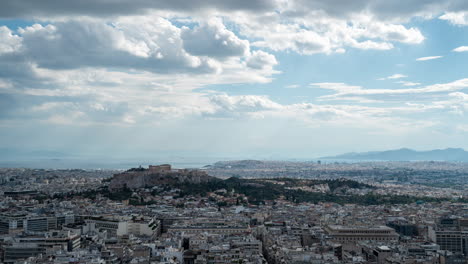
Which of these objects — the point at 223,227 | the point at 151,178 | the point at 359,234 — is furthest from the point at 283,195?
the point at 359,234

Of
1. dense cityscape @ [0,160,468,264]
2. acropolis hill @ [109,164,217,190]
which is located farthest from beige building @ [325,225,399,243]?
acropolis hill @ [109,164,217,190]

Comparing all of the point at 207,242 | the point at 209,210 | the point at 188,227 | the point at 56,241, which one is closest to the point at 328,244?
the point at 207,242

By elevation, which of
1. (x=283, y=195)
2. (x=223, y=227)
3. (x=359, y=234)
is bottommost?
(x=359, y=234)

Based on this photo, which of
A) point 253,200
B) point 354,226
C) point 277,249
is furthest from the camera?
point 253,200

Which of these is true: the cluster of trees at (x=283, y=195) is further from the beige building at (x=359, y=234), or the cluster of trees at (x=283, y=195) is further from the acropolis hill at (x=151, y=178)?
the beige building at (x=359, y=234)

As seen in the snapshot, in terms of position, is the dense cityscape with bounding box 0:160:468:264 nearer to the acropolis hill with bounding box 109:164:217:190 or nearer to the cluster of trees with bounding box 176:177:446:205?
the cluster of trees with bounding box 176:177:446:205

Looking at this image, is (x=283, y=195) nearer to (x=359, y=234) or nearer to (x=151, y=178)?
(x=151, y=178)

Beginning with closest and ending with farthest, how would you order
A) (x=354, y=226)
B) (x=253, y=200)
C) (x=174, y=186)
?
(x=354, y=226) < (x=253, y=200) < (x=174, y=186)

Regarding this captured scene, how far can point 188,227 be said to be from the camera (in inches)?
1719

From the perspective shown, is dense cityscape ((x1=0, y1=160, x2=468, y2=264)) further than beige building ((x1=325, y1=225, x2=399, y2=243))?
No

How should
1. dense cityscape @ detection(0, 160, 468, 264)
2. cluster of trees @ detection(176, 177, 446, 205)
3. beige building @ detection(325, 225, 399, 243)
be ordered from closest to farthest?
dense cityscape @ detection(0, 160, 468, 264) < beige building @ detection(325, 225, 399, 243) < cluster of trees @ detection(176, 177, 446, 205)

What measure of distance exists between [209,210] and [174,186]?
24.9 metres

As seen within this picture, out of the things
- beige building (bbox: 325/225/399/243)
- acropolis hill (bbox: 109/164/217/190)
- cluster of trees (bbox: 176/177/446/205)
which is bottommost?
beige building (bbox: 325/225/399/243)

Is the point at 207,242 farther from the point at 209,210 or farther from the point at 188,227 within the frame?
the point at 209,210
